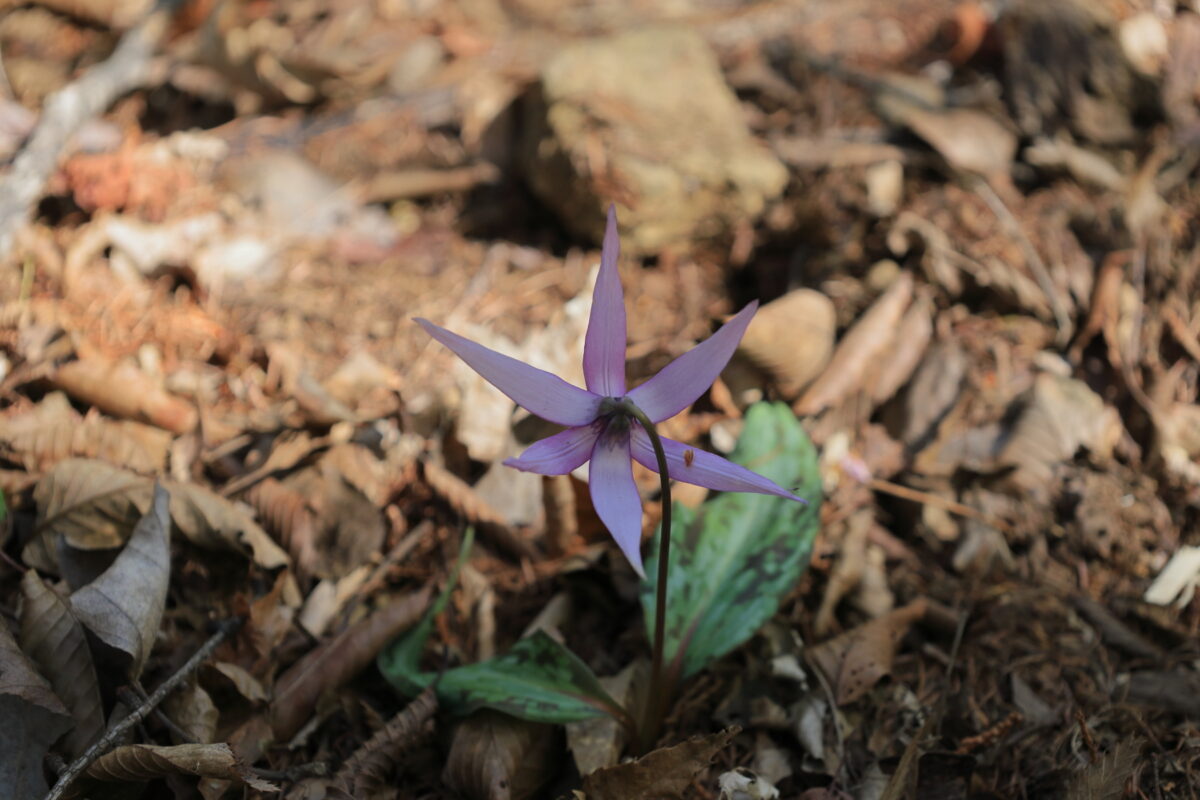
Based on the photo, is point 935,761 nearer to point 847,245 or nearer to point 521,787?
point 521,787

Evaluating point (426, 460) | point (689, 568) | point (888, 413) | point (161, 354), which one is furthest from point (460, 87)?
point (689, 568)

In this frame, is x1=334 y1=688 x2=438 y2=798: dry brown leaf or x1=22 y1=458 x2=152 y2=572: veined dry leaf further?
x1=22 y1=458 x2=152 y2=572: veined dry leaf

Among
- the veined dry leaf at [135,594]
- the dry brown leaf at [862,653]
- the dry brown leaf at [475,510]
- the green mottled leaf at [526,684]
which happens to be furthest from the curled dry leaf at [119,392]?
the dry brown leaf at [862,653]

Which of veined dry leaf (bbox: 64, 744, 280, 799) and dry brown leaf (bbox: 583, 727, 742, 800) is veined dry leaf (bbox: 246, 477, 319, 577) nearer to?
veined dry leaf (bbox: 64, 744, 280, 799)

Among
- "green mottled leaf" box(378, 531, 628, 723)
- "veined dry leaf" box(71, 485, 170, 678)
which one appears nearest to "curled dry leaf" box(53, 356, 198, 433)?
"veined dry leaf" box(71, 485, 170, 678)

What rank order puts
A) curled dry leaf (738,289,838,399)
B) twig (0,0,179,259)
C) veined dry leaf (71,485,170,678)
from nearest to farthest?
1. veined dry leaf (71,485,170,678)
2. curled dry leaf (738,289,838,399)
3. twig (0,0,179,259)

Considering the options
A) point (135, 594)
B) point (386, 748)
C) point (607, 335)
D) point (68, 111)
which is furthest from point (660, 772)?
point (68, 111)

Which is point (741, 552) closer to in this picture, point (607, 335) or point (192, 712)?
point (607, 335)
